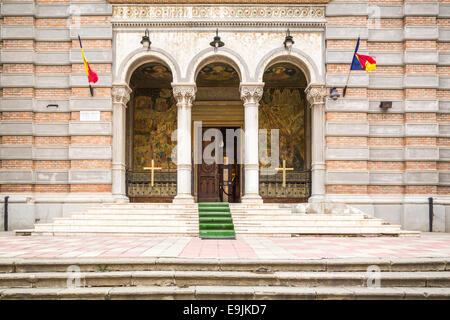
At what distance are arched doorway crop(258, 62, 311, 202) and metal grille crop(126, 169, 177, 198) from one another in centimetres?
400

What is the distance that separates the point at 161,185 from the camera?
51.8 feet

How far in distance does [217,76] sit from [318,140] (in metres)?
5.68

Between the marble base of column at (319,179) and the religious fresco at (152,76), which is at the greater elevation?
the religious fresco at (152,76)

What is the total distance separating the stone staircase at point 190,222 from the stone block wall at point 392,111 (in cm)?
171

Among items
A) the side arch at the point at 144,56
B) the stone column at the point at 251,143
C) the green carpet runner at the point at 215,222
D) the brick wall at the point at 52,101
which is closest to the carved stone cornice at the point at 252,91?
the stone column at the point at 251,143

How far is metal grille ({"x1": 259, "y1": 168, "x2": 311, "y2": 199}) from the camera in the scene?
1547 cm

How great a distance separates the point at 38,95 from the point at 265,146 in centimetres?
947

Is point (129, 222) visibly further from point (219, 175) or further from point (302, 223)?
point (219, 175)

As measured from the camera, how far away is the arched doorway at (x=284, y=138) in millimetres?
15648

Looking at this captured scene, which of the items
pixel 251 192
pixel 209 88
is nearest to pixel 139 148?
pixel 209 88

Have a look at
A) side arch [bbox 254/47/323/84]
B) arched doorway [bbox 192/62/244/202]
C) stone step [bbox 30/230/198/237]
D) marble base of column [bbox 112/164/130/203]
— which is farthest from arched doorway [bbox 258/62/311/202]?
stone step [bbox 30/230/198/237]

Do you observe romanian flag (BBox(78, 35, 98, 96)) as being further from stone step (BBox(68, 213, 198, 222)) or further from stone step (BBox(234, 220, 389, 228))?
stone step (BBox(234, 220, 389, 228))

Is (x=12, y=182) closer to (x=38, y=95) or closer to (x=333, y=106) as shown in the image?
(x=38, y=95)

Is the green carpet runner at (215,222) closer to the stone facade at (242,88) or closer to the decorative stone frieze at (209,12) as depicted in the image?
the stone facade at (242,88)
